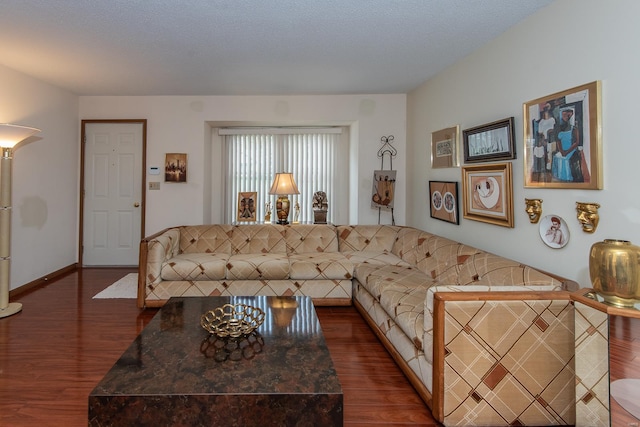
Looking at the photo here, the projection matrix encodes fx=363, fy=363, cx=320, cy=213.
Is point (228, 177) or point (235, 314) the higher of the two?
point (228, 177)

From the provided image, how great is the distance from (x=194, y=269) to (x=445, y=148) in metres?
2.89

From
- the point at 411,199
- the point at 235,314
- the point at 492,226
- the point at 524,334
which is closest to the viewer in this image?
the point at 524,334

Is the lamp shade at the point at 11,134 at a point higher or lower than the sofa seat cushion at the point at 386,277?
higher

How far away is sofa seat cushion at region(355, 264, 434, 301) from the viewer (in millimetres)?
2969

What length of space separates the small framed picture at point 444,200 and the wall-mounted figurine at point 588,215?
1.51 m

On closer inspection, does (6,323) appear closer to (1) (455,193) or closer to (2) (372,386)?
(2) (372,386)

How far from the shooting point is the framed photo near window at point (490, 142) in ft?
9.11

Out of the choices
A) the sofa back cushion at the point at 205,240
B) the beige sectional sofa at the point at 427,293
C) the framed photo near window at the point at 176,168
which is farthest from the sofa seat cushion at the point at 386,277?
the framed photo near window at the point at 176,168

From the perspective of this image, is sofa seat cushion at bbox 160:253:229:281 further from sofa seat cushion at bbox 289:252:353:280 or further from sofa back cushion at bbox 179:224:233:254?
sofa seat cushion at bbox 289:252:353:280

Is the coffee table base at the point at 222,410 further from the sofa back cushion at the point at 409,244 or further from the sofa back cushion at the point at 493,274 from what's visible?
the sofa back cushion at the point at 409,244

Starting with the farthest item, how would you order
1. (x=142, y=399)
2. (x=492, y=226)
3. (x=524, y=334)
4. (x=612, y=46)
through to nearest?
(x=492, y=226), (x=612, y=46), (x=524, y=334), (x=142, y=399)

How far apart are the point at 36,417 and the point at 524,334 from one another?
2.54 m

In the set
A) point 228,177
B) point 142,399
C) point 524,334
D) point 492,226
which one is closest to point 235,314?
point 142,399

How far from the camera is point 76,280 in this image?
181 inches
